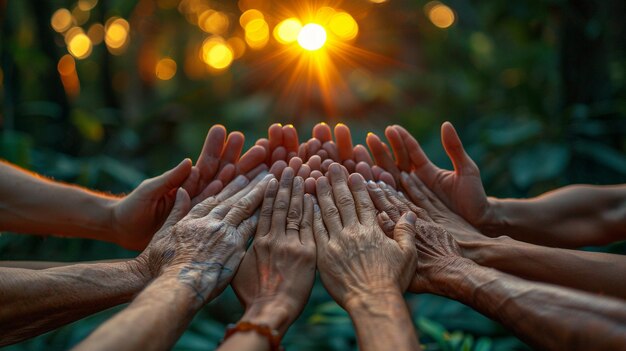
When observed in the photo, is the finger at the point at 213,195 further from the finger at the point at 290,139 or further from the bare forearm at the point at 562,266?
the bare forearm at the point at 562,266

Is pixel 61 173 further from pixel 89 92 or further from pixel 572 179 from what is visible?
pixel 89 92

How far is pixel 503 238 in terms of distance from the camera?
1940 millimetres

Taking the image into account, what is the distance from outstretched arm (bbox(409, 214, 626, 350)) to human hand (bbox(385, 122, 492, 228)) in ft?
1.20

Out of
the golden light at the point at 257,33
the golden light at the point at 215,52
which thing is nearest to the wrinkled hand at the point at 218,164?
the golden light at the point at 257,33

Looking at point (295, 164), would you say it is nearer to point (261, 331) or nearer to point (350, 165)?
point (350, 165)

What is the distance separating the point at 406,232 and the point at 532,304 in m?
0.49

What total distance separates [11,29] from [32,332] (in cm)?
318

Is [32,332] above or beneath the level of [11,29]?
beneath

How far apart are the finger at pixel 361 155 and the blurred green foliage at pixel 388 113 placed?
0.87m

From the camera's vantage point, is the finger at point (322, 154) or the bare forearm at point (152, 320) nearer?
the bare forearm at point (152, 320)

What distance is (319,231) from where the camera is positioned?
1833 mm

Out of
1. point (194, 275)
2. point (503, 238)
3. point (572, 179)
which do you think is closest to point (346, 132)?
point (503, 238)

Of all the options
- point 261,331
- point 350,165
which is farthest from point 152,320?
point 350,165

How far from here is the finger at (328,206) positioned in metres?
1.83
